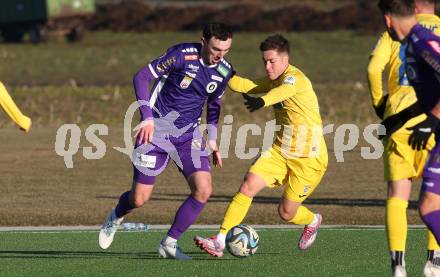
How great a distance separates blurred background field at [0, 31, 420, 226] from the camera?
750 inches

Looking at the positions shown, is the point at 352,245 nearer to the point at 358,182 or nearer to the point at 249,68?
the point at 358,182

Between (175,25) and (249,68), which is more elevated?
(249,68)

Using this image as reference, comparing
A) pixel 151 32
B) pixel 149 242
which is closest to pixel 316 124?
pixel 149 242

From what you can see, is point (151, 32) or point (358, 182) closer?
point (358, 182)

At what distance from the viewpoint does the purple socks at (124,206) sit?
518 inches

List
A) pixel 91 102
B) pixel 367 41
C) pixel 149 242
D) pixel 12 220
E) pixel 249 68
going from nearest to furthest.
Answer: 1. pixel 149 242
2. pixel 12 220
3. pixel 91 102
4. pixel 249 68
5. pixel 367 41

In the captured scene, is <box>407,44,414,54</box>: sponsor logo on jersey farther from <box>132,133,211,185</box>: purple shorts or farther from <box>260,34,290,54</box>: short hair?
<box>132,133,211,185</box>: purple shorts

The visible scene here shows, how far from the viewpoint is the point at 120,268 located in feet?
38.7

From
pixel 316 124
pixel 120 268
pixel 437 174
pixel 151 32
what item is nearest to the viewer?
pixel 437 174

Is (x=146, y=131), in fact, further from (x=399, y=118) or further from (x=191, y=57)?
(x=399, y=118)

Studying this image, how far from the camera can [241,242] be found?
12.2 meters

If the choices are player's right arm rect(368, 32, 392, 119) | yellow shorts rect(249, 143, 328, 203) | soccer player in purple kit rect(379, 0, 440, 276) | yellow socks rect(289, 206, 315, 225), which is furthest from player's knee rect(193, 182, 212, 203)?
soccer player in purple kit rect(379, 0, 440, 276)

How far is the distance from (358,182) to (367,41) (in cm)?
3959

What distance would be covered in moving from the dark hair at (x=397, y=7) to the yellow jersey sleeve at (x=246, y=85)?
10.1 ft
